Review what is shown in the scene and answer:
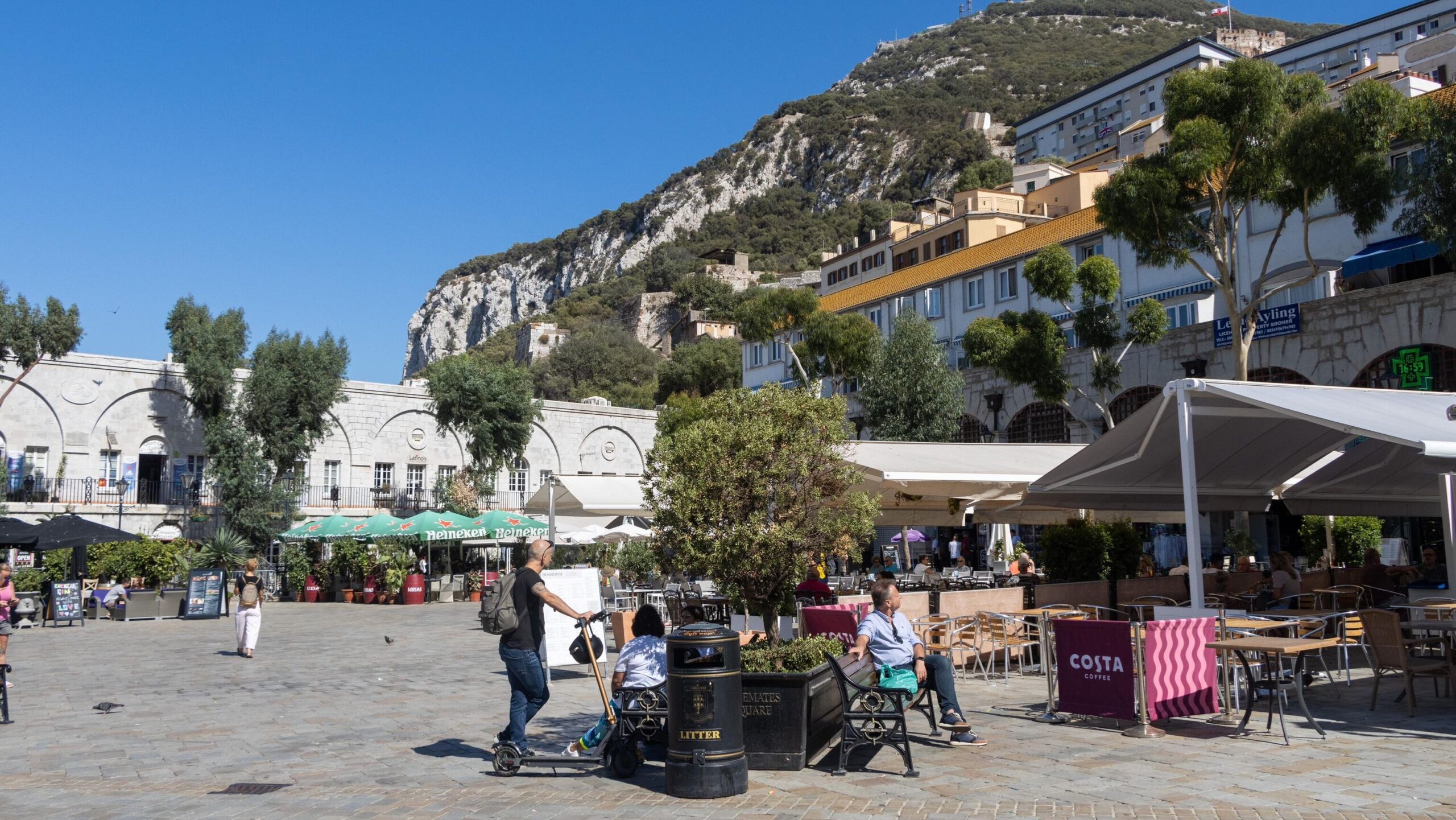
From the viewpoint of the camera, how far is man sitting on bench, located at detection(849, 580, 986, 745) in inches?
317

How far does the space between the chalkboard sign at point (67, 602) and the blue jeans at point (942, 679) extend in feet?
68.1

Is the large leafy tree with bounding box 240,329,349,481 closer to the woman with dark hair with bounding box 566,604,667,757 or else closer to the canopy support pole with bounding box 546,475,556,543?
the canopy support pole with bounding box 546,475,556,543

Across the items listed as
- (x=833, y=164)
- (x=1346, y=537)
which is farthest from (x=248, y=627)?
(x=833, y=164)

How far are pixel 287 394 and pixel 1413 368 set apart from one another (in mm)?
33059

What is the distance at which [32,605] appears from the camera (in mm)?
22172

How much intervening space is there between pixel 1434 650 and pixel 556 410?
39.1 m

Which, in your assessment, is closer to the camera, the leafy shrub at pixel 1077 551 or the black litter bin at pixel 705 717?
the black litter bin at pixel 705 717

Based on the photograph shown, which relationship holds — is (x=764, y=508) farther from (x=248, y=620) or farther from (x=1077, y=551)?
(x=248, y=620)

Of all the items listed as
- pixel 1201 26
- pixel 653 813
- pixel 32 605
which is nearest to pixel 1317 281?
pixel 653 813

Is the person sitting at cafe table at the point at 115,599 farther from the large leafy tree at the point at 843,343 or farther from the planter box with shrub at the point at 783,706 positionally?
the large leafy tree at the point at 843,343

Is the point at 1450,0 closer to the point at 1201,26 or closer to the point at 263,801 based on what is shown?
the point at 1201,26

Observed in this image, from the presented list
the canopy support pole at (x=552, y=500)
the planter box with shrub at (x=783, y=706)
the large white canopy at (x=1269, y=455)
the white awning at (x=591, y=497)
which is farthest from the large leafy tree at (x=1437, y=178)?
the planter box with shrub at (x=783, y=706)

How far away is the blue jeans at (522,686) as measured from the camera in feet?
24.3

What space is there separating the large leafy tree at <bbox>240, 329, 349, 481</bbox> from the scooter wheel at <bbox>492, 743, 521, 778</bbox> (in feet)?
110
